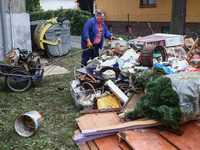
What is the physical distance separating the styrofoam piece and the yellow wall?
10.3m

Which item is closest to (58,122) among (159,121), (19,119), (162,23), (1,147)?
(19,119)

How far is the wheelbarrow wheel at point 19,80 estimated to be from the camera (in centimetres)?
506

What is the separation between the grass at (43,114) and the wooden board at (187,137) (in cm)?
135

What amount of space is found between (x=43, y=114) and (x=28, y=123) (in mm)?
531

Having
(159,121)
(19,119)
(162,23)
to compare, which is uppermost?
(162,23)

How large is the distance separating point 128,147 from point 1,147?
1.77m

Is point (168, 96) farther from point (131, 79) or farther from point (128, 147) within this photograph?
point (131, 79)

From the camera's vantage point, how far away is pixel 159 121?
2980 mm

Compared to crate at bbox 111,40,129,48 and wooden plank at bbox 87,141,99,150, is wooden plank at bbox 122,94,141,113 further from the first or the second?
crate at bbox 111,40,129,48

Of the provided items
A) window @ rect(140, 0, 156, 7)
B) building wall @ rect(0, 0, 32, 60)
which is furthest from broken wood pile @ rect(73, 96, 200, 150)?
window @ rect(140, 0, 156, 7)

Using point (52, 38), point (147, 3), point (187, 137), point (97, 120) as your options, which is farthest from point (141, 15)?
point (187, 137)

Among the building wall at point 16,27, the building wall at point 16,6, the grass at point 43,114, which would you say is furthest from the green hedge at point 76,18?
the grass at point 43,114

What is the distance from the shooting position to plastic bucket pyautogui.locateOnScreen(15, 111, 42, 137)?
3430 millimetres

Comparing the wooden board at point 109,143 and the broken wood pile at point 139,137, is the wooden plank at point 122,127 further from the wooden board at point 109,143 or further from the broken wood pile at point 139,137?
the wooden board at point 109,143
